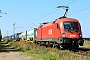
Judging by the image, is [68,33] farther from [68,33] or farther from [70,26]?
[70,26]

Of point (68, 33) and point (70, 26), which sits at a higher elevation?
point (70, 26)

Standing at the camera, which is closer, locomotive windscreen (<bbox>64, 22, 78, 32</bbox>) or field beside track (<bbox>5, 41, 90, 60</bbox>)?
field beside track (<bbox>5, 41, 90, 60</bbox>)

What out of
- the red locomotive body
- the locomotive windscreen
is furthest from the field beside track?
the locomotive windscreen

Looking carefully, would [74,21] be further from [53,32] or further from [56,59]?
[56,59]

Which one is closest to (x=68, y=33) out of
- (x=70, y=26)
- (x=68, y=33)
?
(x=68, y=33)

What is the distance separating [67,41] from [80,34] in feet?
5.80

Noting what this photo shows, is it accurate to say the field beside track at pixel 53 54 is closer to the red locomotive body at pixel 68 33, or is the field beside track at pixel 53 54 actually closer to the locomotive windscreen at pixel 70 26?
the red locomotive body at pixel 68 33

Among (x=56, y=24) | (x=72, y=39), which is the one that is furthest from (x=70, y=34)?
(x=56, y=24)

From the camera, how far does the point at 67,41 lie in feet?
67.2

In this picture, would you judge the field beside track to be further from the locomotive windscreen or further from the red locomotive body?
the locomotive windscreen

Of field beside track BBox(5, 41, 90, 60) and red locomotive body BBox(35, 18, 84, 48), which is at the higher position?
red locomotive body BBox(35, 18, 84, 48)

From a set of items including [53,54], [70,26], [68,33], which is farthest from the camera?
[70,26]

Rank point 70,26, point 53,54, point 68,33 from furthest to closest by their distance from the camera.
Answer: point 70,26 < point 68,33 < point 53,54

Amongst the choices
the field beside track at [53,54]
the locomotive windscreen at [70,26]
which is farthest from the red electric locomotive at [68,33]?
the field beside track at [53,54]
